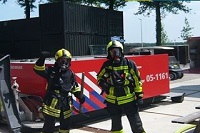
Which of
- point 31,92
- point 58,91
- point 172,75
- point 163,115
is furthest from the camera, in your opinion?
point 172,75

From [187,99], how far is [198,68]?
9694mm

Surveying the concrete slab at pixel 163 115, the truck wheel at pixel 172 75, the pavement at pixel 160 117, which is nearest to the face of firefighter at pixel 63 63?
the pavement at pixel 160 117

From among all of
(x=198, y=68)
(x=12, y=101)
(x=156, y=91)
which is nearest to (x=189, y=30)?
(x=198, y=68)

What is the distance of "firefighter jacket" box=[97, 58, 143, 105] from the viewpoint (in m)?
4.84

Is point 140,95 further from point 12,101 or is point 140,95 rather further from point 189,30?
point 189,30

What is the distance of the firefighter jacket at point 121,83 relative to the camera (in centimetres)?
484

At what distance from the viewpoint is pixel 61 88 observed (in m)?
4.98

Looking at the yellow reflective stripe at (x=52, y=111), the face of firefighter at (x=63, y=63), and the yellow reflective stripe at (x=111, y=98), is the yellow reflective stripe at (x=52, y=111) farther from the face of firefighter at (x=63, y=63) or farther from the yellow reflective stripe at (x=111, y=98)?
the yellow reflective stripe at (x=111, y=98)

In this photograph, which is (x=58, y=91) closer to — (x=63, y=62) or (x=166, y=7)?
(x=63, y=62)

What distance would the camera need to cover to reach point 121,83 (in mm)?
4805

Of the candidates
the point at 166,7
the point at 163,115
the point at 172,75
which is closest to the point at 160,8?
the point at 166,7

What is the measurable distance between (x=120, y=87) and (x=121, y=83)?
71 mm

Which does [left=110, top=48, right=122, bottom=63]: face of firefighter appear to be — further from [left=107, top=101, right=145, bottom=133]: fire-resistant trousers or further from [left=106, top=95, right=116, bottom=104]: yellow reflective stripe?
[left=107, top=101, right=145, bottom=133]: fire-resistant trousers

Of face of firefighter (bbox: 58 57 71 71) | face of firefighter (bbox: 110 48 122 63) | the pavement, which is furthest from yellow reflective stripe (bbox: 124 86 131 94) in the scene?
the pavement
